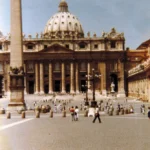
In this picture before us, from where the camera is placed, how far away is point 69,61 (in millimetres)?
98812

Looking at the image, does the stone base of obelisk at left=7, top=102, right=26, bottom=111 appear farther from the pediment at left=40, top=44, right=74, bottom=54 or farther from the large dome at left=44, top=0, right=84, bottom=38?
the large dome at left=44, top=0, right=84, bottom=38

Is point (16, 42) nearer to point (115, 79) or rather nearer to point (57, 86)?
point (57, 86)

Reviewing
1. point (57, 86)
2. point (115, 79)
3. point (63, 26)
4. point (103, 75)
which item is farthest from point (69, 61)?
point (63, 26)

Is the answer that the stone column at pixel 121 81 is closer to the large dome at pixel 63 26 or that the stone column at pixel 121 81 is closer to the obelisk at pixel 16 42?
the large dome at pixel 63 26

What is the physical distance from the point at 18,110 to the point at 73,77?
6996cm

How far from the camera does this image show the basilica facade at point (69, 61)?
322 ft

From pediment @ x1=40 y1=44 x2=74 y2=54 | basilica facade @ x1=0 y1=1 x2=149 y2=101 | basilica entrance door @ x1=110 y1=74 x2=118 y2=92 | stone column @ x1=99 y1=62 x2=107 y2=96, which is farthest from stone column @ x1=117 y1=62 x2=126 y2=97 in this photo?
pediment @ x1=40 y1=44 x2=74 y2=54

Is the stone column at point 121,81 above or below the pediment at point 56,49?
below

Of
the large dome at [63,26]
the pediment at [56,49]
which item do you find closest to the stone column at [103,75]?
the pediment at [56,49]

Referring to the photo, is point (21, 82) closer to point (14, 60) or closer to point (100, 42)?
point (14, 60)

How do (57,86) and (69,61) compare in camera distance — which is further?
(57,86)

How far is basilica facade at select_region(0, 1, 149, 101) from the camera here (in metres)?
98.1

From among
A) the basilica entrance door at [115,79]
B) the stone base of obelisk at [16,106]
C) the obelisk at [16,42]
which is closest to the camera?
the obelisk at [16,42]

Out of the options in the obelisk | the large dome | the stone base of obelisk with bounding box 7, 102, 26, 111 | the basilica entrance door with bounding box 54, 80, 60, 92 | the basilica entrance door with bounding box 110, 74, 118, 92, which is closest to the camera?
the obelisk
